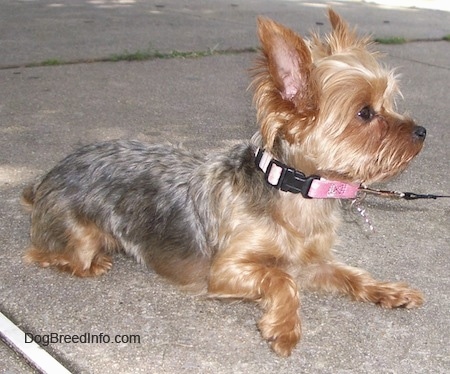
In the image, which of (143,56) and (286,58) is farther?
(143,56)

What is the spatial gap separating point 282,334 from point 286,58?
1.35 m

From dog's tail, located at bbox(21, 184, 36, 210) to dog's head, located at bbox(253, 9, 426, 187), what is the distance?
184 cm

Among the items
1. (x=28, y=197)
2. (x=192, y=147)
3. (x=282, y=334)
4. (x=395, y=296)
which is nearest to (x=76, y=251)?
(x=28, y=197)

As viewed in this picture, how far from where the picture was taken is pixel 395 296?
13.8 feet

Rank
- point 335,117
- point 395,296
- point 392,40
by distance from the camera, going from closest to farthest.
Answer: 1. point 335,117
2. point 395,296
3. point 392,40

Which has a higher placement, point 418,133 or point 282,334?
point 418,133

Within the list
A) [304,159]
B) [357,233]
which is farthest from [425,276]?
[304,159]

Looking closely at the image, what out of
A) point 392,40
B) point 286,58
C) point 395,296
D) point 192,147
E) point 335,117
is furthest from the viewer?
point 392,40

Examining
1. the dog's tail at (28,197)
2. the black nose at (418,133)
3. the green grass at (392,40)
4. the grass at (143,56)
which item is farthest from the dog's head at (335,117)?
the green grass at (392,40)

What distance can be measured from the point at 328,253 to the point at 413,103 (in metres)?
4.66

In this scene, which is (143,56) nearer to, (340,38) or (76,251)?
(76,251)

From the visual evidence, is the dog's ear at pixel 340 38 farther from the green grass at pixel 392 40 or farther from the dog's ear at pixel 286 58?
the green grass at pixel 392 40

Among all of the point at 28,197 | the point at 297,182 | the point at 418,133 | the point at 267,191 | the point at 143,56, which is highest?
the point at 418,133

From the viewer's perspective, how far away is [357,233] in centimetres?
516
